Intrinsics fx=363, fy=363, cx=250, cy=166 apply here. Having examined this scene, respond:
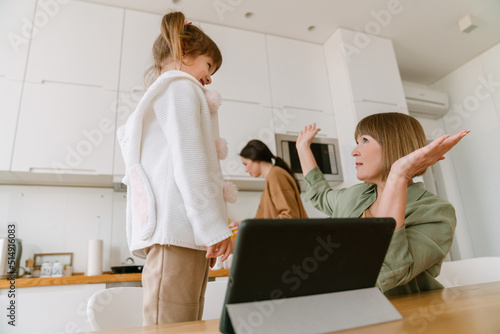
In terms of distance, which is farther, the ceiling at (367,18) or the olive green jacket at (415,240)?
the ceiling at (367,18)

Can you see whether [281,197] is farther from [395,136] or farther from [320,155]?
[395,136]

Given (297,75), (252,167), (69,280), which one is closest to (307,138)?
(252,167)

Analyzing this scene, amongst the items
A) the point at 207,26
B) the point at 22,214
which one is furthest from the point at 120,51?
the point at 22,214

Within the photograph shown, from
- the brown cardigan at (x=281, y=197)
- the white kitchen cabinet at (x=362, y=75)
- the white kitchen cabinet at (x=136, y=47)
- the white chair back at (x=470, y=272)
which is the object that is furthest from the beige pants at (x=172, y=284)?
the white kitchen cabinet at (x=362, y=75)

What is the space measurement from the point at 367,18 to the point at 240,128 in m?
1.37

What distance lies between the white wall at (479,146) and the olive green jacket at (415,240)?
293 cm

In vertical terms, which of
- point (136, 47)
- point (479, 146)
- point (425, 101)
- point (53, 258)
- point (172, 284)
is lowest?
point (172, 284)

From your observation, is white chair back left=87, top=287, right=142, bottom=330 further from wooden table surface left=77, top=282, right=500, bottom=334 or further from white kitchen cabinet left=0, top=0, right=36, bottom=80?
white kitchen cabinet left=0, top=0, right=36, bottom=80

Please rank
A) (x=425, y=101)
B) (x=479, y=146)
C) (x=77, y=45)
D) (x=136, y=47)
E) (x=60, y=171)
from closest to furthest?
1. (x=60, y=171)
2. (x=77, y=45)
3. (x=136, y=47)
4. (x=479, y=146)
5. (x=425, y=101)

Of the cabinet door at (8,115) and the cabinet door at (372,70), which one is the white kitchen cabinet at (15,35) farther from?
the cabinet door at (372,70)

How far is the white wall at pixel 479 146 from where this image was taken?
3238mm

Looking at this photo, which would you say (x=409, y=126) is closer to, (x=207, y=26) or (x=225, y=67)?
(x=225, y=67)

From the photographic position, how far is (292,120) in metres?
2.81

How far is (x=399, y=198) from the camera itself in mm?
667
